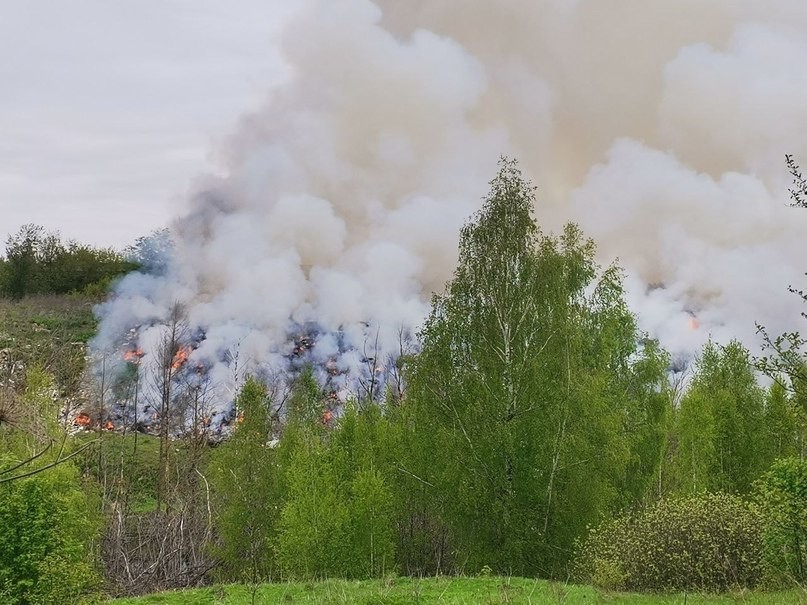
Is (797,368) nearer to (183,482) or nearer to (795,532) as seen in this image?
(795,532)

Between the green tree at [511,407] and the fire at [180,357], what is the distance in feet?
120

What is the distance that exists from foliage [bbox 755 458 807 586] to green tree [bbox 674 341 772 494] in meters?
16.7

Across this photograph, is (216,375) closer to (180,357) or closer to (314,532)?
(180,357)

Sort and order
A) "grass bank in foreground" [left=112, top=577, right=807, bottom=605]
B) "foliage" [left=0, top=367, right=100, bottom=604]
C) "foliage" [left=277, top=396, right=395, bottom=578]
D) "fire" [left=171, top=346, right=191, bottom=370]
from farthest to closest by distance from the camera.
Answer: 1. "fire" [left=171, top=346, right=191, bottom=370]
2. "foliage" [left=277, top=396, right=395, bottom=578]
3. "foliage" [left=0, top=367, right=100, bottom=604]
4. "grass bank in foreground" [left=112, top=577, right=807, bottom=605]

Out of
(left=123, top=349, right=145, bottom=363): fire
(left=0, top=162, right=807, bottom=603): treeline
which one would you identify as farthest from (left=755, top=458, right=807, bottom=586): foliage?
(left=123, top=349, right=145, bottom=363): fire

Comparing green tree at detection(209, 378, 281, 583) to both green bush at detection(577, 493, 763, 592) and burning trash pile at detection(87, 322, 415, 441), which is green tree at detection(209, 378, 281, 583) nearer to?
burning trash pile at detection(87, 322, 415, 441)

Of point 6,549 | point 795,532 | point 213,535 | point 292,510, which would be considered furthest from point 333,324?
point 795,532

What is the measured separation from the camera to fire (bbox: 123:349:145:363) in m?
56.9

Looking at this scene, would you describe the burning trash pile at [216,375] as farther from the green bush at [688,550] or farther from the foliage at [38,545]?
the green bush at [688,550]

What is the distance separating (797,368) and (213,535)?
2797 cm

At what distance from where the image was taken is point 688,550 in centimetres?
1872

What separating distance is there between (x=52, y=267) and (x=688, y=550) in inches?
2768

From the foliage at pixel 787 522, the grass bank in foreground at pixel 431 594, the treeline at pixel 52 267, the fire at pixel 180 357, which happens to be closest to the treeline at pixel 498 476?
the foliage at pixel 787 522

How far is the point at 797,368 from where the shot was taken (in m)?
11.9
